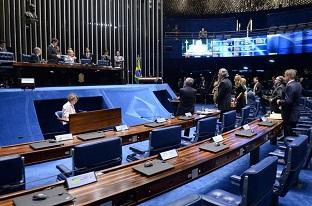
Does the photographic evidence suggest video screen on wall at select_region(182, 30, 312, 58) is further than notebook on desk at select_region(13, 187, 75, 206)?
Yes

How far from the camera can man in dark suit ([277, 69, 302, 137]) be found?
14.5ft

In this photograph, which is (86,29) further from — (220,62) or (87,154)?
(87,154)

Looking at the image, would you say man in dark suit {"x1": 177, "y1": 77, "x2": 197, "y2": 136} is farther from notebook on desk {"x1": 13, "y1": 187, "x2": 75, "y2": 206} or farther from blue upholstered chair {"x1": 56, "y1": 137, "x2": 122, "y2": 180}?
notebook on desk {"x1": 13, "y1": 187, "x2": 75, "y2": 206}

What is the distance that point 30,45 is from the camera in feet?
36.4

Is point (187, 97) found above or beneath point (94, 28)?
beneath

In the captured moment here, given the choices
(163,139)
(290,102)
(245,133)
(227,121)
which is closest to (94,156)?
(163,139)

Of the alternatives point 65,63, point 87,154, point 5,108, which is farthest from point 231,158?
point 65,63

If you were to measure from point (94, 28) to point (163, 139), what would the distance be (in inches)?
447

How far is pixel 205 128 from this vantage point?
3.89 meters

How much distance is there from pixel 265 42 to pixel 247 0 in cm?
382

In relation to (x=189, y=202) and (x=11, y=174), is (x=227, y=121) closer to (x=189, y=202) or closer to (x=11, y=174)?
(x=11, y=174)

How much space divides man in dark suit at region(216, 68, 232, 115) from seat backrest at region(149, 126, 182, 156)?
248 cm

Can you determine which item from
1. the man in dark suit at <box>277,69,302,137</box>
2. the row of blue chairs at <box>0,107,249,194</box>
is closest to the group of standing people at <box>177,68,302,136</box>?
the man in dark suit at <box>277,69,302,137</box>

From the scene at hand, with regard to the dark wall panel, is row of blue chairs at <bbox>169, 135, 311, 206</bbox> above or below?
below
